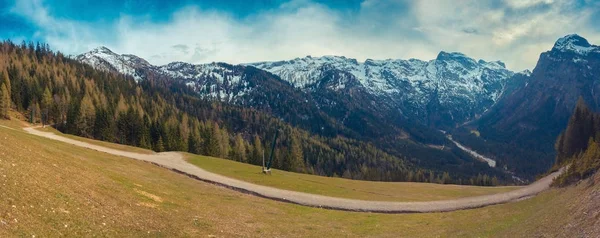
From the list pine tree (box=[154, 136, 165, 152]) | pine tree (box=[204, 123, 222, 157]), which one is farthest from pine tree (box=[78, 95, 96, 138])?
pine tree (box=[204, 123, 222, 157])

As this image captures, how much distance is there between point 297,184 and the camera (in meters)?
67.9

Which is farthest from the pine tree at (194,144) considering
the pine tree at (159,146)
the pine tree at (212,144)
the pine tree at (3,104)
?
the pine tree at (3,104)

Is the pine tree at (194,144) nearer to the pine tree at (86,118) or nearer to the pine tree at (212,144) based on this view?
the pine tree at (212,144)

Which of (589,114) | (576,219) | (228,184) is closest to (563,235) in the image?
(576,219)

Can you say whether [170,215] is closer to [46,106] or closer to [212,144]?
[212,144]

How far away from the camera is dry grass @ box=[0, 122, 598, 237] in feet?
66.7

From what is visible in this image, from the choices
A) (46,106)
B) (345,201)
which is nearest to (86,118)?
(46,106)

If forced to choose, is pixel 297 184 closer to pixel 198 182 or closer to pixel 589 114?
pixel 198 182

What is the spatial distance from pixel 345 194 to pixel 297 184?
1005 cm

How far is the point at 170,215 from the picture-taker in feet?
97.3

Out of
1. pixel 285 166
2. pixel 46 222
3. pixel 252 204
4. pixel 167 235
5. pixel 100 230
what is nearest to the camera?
pixel 46 222

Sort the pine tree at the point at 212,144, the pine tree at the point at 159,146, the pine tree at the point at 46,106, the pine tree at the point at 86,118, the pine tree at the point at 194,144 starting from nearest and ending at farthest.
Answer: the pine tree at the point at 159,146 → the pine tree at the point at 86,118 → the pine tree at the point at 46,106 → the pine tree at the point at 212,144 → the pine tree at the point at 194,144

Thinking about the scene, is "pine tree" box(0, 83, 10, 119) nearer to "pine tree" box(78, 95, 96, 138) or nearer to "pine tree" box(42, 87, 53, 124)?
"pine tree" box(78, 95, 96, 138)

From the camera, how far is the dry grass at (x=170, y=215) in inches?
800
